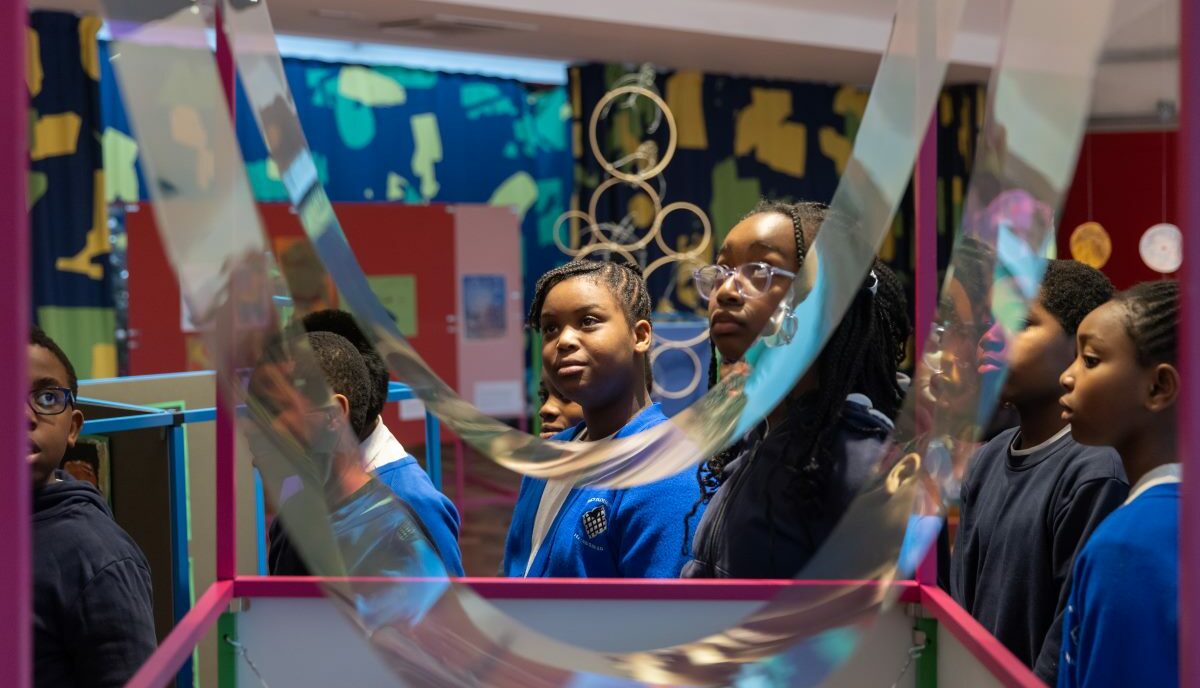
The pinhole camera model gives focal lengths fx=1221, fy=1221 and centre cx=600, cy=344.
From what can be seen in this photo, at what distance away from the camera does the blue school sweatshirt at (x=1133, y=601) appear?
1092 millimetres

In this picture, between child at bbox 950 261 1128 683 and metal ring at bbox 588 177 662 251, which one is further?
metal ring at bbox 588 177 662 251

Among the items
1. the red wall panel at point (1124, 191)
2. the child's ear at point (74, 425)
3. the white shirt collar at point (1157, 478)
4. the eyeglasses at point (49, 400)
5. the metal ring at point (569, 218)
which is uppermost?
the red wall panel at point (1124, 191)

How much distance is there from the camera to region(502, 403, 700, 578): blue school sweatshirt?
149 centimetres

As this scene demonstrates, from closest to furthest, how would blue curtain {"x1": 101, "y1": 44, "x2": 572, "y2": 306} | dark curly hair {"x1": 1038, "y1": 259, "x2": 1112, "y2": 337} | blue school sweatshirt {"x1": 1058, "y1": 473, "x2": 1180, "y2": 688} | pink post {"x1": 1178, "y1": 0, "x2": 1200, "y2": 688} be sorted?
pink post {"x1": 1178, "y1": 0, "x2": 1200, "y2": 688}
blue school sweatshirt {"x1": 1058, "y1": 473, "x2": 1180, "y2": 688}
dark curly hair {"x1": 1038, "y1": 259, "x2": 1112, "y2": 337}
blue curtain {"x1": 101, "y1": 44, "x2": 572, "y2": 306}

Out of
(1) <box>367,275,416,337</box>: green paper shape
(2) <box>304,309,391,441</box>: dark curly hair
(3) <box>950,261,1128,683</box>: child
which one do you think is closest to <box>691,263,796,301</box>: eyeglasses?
(3) <box>950,261,1128,683</box>: child

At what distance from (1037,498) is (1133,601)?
17.6 inches

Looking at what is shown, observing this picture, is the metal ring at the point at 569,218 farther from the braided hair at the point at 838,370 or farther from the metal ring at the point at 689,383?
the braided hair at the point at 838,370

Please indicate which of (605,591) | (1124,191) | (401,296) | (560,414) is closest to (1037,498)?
(605,591)

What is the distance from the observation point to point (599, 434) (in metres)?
1.77

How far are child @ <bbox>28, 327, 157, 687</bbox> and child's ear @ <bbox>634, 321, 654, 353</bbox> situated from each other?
764 millimetres

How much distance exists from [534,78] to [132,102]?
640cm

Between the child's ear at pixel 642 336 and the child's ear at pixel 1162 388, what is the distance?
0.75 metres

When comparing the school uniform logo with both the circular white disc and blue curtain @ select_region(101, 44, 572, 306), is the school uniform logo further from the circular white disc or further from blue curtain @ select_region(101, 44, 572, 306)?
the circular white disc

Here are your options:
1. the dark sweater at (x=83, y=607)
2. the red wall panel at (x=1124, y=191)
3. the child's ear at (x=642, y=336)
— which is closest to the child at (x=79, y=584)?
the dark sweater at (x=83, y=607)
